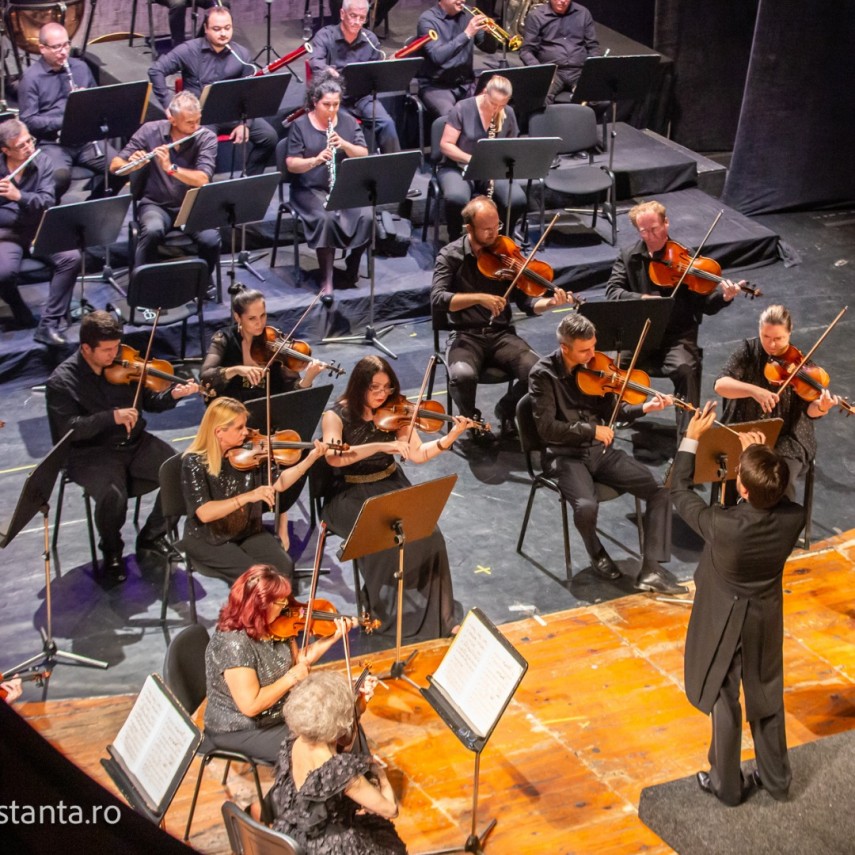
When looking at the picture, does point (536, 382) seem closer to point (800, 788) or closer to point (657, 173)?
point (800, 788)

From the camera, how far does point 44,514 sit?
418 cm

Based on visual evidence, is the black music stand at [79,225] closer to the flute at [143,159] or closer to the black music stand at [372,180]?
the flute at [143,159]

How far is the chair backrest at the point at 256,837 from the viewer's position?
2568 mm

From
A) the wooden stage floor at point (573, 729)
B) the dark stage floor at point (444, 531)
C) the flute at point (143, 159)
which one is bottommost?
the dark stage floor at point (444, 531)

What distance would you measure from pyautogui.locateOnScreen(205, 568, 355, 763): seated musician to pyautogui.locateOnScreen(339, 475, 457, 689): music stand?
40 cm

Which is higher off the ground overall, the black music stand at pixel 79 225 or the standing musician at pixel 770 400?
the black music stand at pixel 79 225

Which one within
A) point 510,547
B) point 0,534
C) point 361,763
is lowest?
point 510,547

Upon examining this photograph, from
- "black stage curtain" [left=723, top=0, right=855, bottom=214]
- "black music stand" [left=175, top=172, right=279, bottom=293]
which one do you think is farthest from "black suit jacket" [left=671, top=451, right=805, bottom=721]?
"black stage curtain" [left=723, top=0, right=855, bottom=214]

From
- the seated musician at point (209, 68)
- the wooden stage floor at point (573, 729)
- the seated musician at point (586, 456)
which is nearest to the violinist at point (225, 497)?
the wooden stage floor at point (573, 729)

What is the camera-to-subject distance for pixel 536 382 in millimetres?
4930

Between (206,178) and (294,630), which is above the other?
(206,178)

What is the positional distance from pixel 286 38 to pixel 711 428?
250 inches

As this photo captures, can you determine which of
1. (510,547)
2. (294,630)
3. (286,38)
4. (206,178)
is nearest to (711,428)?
(510,547)

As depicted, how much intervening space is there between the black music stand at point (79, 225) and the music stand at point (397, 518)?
2808mm
